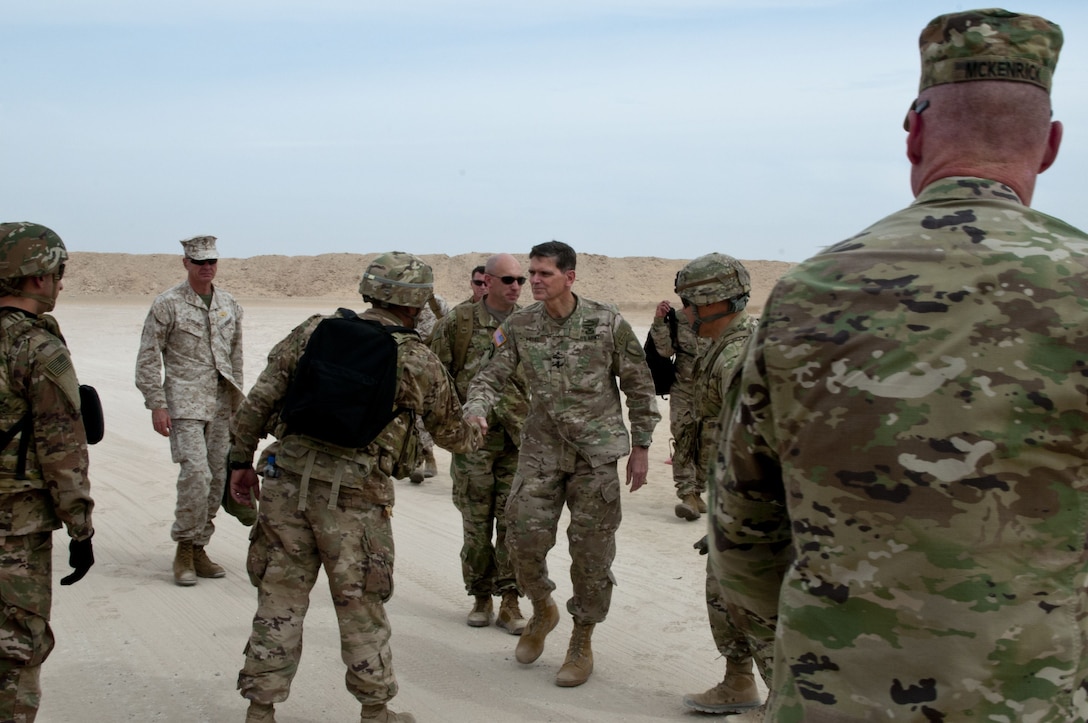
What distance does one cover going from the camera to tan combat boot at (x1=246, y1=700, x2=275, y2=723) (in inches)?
198

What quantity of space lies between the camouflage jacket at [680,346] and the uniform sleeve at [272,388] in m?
5.68

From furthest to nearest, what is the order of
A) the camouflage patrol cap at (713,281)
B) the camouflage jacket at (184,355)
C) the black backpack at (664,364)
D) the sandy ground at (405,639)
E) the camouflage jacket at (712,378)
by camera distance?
1. the black backpack at (664,364)
2. the camouflage jacket at (184,355)
3. the sandy ground at (405,639)
4. the camouflage patrol cap at (713,281)
5. the camouflage jacket at (712,378)

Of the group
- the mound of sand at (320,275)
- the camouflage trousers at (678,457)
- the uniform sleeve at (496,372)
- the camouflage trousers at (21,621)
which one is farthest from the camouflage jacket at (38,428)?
the mound of sand at (320,275)

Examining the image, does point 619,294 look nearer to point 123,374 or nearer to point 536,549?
point 123,374

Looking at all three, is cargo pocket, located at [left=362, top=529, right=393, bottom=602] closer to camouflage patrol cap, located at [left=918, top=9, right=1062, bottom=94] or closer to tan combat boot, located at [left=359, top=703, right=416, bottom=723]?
tan combat boot, located at [left=359, top=703, right=416, bottom=723]

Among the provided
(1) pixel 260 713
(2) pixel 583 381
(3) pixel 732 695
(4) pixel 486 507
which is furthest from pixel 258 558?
(3) pixel 732 695

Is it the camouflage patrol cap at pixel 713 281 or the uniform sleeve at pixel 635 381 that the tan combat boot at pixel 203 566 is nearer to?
the uniform sleeve at pixel 635 381

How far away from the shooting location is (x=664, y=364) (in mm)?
10195

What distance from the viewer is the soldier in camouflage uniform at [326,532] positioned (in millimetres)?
4969

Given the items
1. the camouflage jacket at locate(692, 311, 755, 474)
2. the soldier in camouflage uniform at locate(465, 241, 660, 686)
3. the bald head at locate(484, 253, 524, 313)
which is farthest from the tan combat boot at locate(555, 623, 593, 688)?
the bald head at locate(484, 253, 524, 313)

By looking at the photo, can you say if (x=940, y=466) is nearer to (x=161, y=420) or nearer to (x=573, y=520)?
(x=573, y=520)

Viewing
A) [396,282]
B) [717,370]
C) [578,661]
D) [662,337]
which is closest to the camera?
[717,370]

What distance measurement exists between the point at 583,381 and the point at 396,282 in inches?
58.5

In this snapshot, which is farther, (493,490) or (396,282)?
(493,490)
